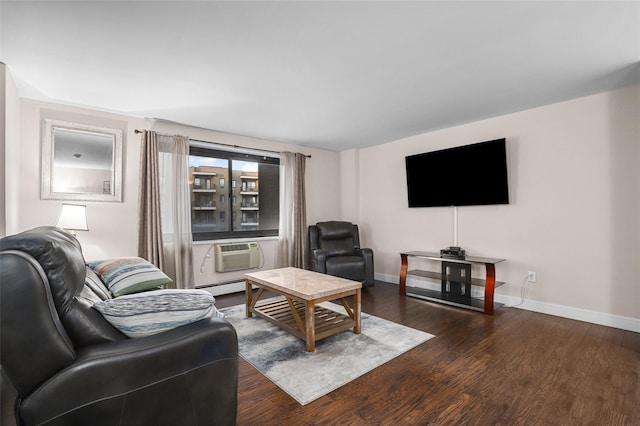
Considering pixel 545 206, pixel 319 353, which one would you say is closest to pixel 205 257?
pixel 319 353

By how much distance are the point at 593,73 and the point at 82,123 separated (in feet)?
16.8

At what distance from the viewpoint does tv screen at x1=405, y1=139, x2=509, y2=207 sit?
367 cm

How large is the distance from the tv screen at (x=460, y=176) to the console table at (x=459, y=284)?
77 cm

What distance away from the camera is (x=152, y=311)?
1.34 m

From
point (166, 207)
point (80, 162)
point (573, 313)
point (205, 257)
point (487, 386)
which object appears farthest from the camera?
point (205, 257)

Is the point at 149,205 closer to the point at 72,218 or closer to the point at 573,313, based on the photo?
the point at 72,218

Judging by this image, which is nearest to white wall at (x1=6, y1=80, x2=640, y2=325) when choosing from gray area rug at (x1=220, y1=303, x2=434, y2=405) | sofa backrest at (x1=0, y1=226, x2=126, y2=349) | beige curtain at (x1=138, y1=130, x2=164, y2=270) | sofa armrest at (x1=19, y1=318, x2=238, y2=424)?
beige curtain at (x1=138, y1=130, x2=164, y2=270)

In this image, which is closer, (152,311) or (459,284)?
(152,311)

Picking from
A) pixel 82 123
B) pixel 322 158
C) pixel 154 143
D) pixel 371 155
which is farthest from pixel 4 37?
pixel 371 155

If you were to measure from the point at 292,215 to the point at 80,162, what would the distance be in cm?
281

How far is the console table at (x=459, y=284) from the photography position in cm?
340

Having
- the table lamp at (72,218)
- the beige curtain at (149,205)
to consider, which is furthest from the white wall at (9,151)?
the beige curtain at (149,205)

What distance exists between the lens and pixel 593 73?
8.59 ft

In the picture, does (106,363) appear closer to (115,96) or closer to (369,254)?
(115,96)
